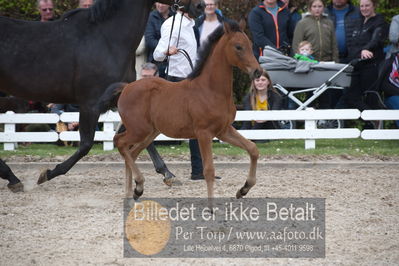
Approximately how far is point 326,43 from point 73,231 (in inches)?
259

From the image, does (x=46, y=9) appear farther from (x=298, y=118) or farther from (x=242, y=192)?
(x=242, y=192)

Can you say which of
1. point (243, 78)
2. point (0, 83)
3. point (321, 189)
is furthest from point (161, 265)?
point (243, 78)

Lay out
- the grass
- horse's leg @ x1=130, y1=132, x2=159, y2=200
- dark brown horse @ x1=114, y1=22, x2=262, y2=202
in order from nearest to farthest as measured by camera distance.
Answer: dark brown horse @ x1=114, y1=22, x2=262, y2=202, horse's leg @ x1=130, y1=132, x2=159, y2=200, the grass

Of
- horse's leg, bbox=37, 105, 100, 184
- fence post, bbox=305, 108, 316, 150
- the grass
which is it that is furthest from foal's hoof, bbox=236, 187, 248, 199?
fence post, bbox=305, 108, 316, 150

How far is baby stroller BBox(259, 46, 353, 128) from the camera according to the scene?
433 inches

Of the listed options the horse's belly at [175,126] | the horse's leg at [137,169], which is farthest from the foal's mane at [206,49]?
the horse's leg at [137,169]

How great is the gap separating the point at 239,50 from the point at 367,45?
17.9 ft

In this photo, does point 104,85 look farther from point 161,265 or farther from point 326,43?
point 326,43

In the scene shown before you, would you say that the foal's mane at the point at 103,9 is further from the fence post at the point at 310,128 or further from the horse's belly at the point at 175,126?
the fence post at the point at 310,128

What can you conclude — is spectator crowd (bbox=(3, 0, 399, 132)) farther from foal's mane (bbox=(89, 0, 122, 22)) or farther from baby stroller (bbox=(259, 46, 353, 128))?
foal's mane (bbox=(89, 0, 122, 22))

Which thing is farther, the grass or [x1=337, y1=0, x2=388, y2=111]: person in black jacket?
[x1=337, y1=0, x2=388, y2=111]: person in black jacket

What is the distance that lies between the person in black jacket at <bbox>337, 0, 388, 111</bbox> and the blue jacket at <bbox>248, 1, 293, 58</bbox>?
106 centimetres

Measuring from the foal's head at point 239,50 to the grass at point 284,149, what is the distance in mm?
3915

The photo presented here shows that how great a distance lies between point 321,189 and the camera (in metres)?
→ 7.59
